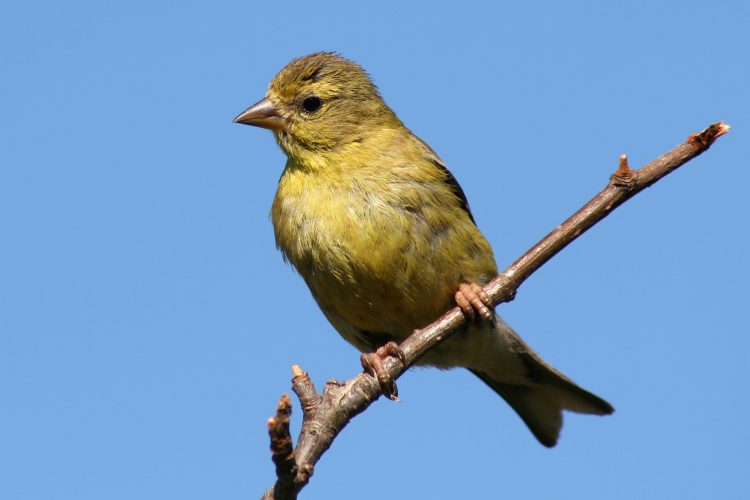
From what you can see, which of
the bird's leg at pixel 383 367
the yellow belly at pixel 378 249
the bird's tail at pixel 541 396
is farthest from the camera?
the bird's tail at pixel 541 396

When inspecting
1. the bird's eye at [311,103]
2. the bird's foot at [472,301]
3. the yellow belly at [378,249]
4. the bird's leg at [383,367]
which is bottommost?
the bird's leg at [383,367]

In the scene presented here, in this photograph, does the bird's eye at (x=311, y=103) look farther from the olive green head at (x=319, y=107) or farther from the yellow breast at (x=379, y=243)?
the yellow breast at (x=379, y=243)

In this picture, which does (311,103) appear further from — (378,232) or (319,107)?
(378,232)

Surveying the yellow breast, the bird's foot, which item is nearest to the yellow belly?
the yellow breast

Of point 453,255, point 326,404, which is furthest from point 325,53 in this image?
point 326,404

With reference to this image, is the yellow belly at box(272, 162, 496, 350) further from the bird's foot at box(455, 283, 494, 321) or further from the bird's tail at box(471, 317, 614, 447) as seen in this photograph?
the bird's tail at box(471, 317, 614, 447)

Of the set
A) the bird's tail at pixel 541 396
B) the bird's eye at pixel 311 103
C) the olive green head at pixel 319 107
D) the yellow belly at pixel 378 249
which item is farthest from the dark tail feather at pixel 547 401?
the bird's eye at pixel 311 103

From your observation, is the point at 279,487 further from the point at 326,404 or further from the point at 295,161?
the point at 295,161

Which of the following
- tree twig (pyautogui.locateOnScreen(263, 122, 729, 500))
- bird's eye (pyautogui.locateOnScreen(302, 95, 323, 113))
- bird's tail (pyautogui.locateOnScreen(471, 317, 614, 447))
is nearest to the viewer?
tree twig (pyautogui.locateOnScreen(263, 122, 729, 500))
